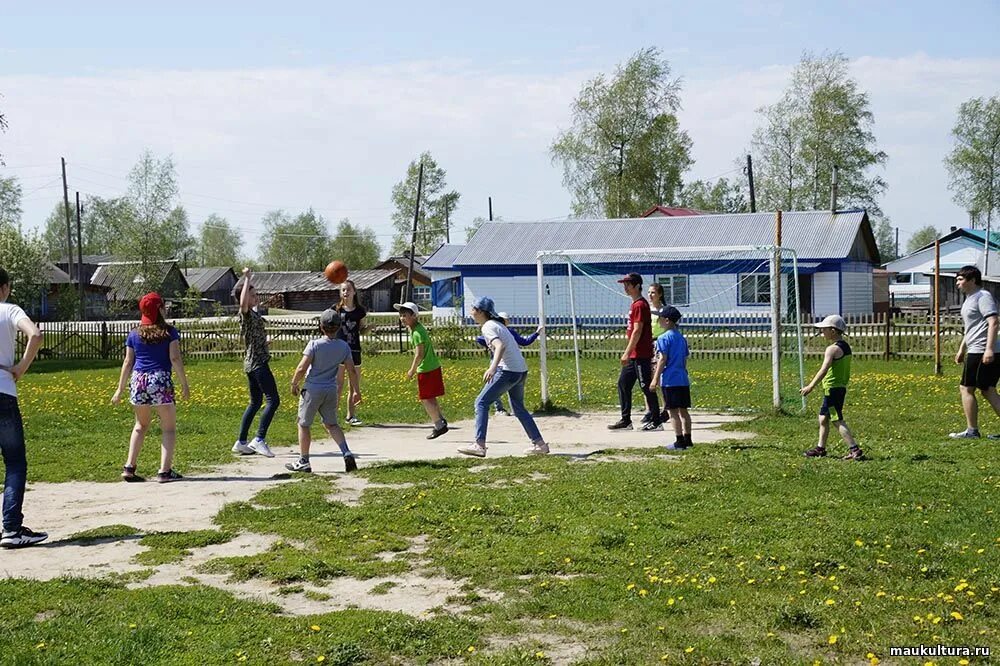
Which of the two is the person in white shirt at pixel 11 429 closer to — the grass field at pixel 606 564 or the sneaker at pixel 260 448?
the grass field at pixel 606 564

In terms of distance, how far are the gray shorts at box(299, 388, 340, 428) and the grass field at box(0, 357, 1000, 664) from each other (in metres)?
0.66

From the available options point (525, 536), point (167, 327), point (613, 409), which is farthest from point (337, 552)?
point (613, 409)

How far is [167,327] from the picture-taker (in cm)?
1113

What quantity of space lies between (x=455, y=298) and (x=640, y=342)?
4174cm

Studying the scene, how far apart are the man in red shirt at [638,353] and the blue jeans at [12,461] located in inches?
305

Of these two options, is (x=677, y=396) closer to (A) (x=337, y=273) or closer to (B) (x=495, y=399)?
(B) (x=495, y=399)

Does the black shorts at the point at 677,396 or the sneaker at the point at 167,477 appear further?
the black shorts at the point at 677,396

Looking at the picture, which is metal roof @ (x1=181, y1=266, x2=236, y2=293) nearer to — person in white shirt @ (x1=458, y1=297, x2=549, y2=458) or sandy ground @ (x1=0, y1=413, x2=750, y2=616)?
sandy ground @ (x1=0, y1=413, x2=750, y2=616)

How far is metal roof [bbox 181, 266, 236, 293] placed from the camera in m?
99.7

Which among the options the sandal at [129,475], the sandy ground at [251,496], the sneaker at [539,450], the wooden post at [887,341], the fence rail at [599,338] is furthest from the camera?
the fence rail at [599,338]

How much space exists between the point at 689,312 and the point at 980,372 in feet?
82.3

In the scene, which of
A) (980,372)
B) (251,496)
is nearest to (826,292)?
(980,372)

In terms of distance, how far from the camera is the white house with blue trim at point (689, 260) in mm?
41250

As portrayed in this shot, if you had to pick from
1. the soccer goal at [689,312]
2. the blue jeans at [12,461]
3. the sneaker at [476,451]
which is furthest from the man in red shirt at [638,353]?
the blue jeans at [12,461]
